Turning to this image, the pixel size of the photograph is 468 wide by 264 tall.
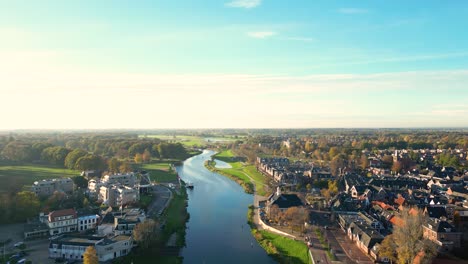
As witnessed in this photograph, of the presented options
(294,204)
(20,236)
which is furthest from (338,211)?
(20,236)

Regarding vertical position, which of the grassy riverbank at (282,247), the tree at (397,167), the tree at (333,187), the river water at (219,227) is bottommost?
the river water at (219,227)

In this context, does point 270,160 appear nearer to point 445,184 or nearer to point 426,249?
point 445,184

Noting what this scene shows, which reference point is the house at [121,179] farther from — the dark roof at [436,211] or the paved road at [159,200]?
the dark roof at [436,211]

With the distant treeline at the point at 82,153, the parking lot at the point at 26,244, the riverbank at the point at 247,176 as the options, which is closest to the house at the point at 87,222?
the parking lot at the point at 26,244

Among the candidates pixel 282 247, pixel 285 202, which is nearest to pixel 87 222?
pixel 282 247

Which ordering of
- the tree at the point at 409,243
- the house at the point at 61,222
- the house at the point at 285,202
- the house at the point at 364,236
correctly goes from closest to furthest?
the tree at the point at 409,243 < the house at the point at 364,236 < the house at the point at 61,222 < the house at the point at 285,202

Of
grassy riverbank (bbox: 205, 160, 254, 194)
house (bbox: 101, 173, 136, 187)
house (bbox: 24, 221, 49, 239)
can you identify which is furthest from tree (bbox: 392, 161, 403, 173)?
house (bbox: 24, 221, 49, 239)
